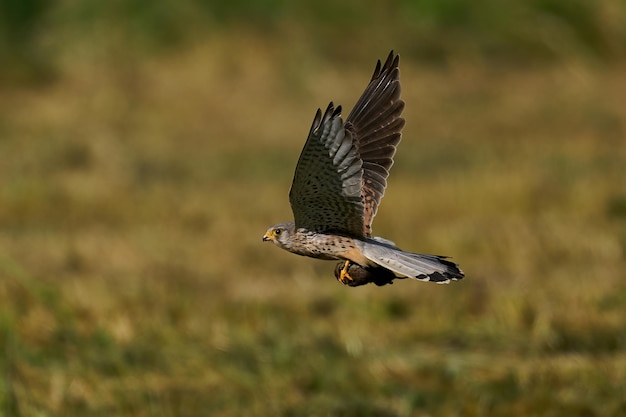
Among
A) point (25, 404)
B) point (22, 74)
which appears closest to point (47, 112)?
point (22, 74)

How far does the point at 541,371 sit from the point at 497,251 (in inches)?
137

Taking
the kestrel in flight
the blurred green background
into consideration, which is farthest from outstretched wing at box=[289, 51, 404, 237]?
the blurred green background

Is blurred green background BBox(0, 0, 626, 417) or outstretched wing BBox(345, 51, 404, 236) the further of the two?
blurred green background BBox(0, 0, 626, 417)

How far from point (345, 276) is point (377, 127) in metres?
0.39

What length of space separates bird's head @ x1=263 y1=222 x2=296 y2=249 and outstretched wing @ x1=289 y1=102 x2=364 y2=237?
0.08 feet

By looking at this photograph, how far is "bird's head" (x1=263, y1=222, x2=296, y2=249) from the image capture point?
6.44 feet

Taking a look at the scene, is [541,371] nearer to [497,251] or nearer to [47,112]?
[497,251]

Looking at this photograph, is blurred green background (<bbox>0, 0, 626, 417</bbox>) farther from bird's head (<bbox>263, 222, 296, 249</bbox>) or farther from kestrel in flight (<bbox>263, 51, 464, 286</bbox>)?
kestrel in flight (<bbox>263, 51, 464, 286</bbox>)

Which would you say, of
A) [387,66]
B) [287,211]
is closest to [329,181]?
[387,66]

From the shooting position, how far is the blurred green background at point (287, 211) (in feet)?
22.0

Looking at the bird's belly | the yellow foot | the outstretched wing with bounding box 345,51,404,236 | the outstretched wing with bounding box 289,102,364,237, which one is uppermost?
→ the outstretched wing with bounding box 345,51,404,236

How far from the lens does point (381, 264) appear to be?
1840 mm

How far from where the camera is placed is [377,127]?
7.09 ft

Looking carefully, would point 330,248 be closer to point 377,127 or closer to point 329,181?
point 329,181
